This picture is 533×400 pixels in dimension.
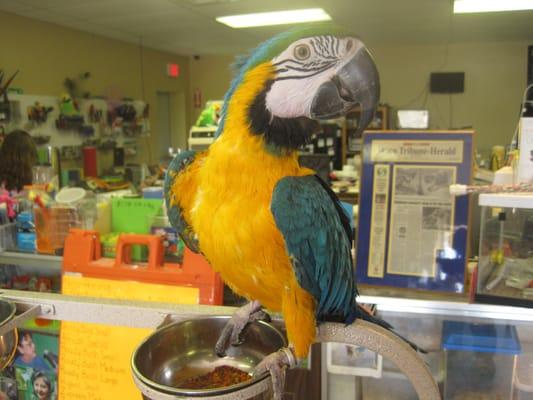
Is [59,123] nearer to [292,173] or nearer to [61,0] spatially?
[61,0]

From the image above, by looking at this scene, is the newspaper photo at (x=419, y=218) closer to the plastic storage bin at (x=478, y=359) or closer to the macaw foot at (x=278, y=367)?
the plastic storage bin at (x=478, y=359)

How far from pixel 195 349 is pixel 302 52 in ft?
1.64

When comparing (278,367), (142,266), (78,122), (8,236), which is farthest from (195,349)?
(78,122)

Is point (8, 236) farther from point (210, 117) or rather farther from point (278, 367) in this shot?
point (278, 367)

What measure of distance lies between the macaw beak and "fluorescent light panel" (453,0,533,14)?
3.68 meters

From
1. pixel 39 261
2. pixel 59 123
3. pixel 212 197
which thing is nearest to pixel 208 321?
pixel 212 197

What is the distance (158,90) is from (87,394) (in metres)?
5.24

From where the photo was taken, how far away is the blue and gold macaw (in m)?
0.61

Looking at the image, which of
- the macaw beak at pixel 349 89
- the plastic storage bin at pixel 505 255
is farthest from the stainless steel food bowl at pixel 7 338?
the plastic storage bin at pixel 505 255

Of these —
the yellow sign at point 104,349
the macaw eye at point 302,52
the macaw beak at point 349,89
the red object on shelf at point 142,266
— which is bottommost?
the yellow sign at point 104,349

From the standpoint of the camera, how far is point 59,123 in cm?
439

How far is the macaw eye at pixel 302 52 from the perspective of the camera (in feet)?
1.99

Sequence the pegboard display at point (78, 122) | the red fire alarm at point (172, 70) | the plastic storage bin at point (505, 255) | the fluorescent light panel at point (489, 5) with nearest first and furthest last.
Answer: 1. the plastic storage bin at point (505, 255)
2. the fluorescent light panel at point (489, 5)
3. the pegboard display at point (78, 122)
4. the red fire alarm at point (172, 70)

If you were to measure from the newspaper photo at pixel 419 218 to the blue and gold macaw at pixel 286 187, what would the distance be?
869 mm
